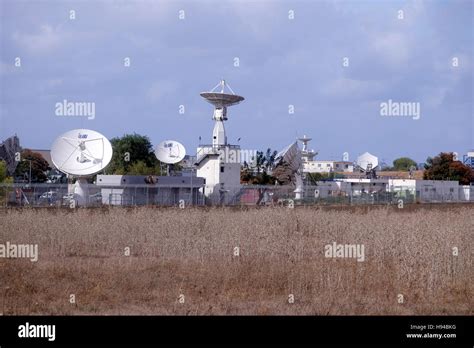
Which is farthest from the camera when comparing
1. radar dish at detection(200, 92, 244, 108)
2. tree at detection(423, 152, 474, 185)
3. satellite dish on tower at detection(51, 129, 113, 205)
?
tree at detection(423, 152, 474, 185)

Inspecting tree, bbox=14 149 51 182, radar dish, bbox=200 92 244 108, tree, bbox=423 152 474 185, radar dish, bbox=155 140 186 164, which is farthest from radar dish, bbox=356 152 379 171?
tree, bbox=14 149 51 182

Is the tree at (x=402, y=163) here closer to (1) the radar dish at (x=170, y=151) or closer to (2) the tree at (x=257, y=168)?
(2) the tree at (x=257, y=168)

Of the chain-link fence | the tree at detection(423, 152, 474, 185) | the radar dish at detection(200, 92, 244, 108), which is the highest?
the radar dish at detection(200, 92, 244, 108)

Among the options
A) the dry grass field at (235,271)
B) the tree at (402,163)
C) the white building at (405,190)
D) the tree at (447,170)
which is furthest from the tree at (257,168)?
the tree at (402,163)

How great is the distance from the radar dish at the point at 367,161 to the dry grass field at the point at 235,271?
69.4 m

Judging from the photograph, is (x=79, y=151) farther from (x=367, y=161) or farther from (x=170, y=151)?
(x=367, y=161)

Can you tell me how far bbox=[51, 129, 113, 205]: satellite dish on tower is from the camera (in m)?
50.4

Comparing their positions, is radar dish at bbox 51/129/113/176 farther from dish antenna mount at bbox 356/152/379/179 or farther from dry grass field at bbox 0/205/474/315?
dish antenna mount at bbox 356/152/379/179

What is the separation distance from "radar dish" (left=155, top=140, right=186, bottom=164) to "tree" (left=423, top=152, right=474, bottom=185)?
47.2 meters

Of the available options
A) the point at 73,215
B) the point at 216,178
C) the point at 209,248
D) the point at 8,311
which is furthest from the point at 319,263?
the point at 216,178
